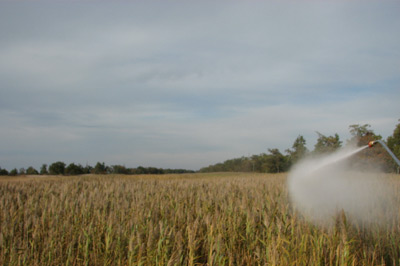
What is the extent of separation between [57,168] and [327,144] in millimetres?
31250

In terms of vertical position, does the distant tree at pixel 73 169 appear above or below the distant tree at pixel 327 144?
below

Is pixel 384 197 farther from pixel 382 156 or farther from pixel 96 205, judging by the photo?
pixel 382 156

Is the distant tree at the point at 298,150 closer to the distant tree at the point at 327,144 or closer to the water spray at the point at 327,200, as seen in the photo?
the distant tree at the point at 327,144

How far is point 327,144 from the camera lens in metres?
30.1

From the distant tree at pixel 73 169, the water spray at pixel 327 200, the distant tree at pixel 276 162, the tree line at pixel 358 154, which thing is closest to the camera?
the water spray at pixel 327 200

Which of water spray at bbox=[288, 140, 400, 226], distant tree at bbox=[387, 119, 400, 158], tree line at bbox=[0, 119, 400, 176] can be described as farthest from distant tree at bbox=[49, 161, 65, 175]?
distant tree at bbox=[387, 119, 400, 158]

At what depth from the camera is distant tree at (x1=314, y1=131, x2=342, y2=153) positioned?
2867 centimetres

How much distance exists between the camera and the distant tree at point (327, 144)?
28.7m

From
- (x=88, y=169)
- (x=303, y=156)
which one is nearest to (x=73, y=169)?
(x=88, y=169)

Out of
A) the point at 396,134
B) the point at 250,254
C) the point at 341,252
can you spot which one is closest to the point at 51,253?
the point at 250,254

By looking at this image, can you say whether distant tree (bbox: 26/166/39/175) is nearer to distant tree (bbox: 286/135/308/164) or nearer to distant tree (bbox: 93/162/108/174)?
distant tree (bbox: 93/162/108/174)

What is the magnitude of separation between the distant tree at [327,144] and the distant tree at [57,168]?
97.7 feet

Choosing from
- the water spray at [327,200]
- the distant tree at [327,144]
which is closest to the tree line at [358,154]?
the distant tree at [327,144]

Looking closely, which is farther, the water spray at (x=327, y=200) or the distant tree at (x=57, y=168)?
the distant tree at (x=57, y=168)
